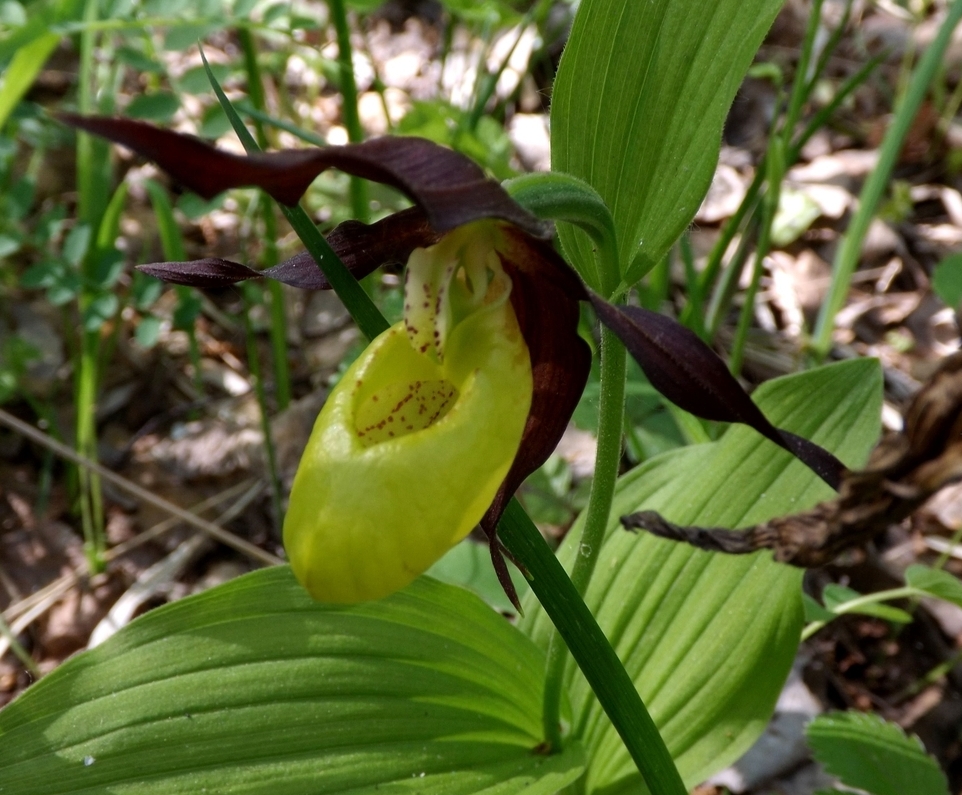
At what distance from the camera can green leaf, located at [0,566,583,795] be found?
115 cm

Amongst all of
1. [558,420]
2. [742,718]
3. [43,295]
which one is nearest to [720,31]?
[558,420]

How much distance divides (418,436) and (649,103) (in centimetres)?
56

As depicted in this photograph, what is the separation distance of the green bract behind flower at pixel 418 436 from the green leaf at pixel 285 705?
0.36m

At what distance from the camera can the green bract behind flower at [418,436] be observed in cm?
93

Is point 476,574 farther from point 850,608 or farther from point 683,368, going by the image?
point 683,368

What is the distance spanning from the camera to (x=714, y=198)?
3254 mm

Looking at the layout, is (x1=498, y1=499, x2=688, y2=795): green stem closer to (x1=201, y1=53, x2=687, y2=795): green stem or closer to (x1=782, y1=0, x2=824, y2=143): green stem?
(x1=201, y1=53, x2=687, y2=795): green stem

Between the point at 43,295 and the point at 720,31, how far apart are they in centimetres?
263

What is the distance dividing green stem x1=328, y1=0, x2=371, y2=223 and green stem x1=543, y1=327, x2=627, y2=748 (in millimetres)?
870

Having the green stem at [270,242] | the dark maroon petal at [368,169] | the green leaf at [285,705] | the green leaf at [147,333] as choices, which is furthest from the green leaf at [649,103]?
the green leaf at [147,333]

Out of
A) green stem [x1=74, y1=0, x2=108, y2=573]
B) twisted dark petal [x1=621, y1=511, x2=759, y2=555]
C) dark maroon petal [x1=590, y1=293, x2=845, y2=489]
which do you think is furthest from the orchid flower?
green stem [x1=74, y1=0, x2=108, y2=573]

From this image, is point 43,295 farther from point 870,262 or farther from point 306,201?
point 870,262

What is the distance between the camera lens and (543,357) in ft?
3.98

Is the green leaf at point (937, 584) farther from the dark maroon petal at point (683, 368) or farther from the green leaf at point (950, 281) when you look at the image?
the green leaf at point (950, 281)
